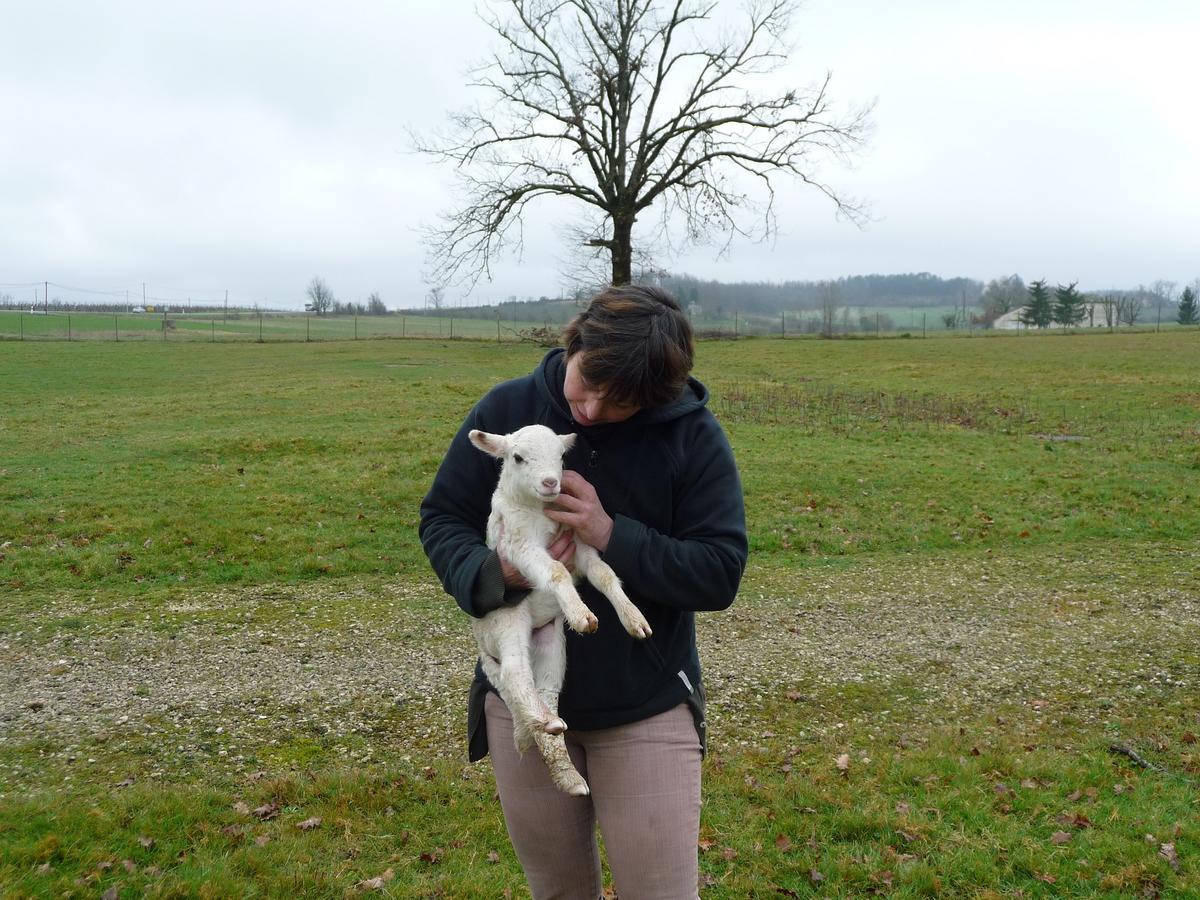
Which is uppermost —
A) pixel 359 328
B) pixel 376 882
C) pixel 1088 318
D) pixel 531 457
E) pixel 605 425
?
pixel 1088 318

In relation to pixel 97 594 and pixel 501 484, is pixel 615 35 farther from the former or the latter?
pixel 501 484

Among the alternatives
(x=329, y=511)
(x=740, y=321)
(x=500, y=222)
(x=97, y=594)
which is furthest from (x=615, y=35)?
(x=97, y=594)

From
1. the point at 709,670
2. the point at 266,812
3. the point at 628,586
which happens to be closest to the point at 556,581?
the point at 628,586

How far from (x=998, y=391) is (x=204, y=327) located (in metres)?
51.6

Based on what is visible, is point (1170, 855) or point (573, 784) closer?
point (573, 784)

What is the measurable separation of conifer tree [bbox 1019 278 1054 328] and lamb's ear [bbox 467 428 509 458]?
87.5 m

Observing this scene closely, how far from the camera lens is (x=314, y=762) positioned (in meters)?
6.61

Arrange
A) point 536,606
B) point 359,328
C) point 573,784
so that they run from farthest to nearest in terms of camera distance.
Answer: point 359,328, point 536,606, point 573,784

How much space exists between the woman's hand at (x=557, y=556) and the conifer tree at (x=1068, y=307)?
291 ft

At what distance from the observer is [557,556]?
127 inches

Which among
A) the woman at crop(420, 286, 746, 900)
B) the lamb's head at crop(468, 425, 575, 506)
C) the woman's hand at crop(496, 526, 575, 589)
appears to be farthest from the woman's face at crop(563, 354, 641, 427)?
the woman's hand at crop(496, 526, 575, 589)

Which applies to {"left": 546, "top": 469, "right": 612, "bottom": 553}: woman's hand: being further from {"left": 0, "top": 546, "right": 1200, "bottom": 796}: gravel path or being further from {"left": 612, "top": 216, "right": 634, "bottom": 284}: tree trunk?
{"left": 612, "top": 216, "right": 634, "bottom": 284}: tree trunk

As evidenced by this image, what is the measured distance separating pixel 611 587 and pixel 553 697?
0.40m

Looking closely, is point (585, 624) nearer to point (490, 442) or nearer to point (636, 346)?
point (490, 442)
